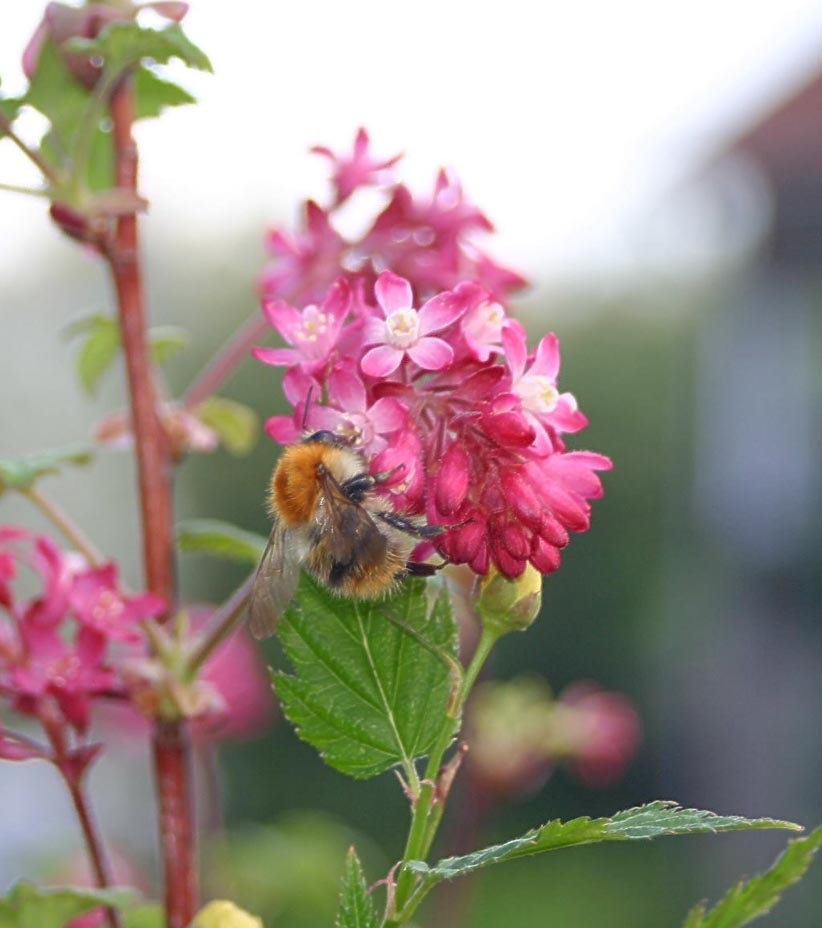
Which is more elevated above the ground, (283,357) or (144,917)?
(283,357)

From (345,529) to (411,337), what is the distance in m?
0.23

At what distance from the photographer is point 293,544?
1.16 m

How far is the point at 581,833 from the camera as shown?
2.70ft

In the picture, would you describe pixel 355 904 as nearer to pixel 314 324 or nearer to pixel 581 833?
pixel 581 833

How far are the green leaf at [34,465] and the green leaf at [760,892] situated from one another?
Answer: 744 mm

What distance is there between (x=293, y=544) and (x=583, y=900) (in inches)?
309

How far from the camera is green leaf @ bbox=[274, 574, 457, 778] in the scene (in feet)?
3.33

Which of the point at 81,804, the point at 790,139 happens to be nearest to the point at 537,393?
the point at 81,804

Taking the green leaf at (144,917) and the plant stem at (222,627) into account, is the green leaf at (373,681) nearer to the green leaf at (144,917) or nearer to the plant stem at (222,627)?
the plant stem at (222,627)

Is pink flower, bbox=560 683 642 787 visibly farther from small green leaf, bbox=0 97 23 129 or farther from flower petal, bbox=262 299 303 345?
small green leaf, bbox=0 97 23 129

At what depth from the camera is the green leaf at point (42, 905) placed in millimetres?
1133

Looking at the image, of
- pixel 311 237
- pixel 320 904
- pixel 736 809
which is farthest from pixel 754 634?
pixel 311 237

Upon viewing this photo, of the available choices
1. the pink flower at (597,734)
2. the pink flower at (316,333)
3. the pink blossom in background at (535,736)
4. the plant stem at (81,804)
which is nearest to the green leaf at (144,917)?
the plant stem at (81,804)

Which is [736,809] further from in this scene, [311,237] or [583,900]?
[311,237]
